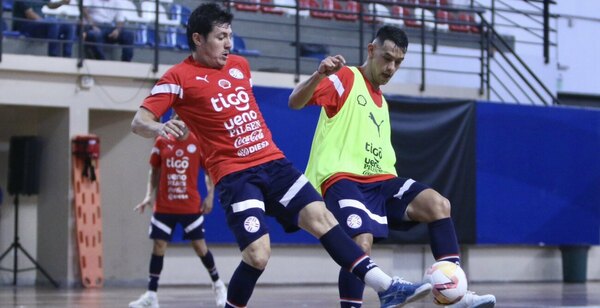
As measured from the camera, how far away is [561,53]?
69.7 ft

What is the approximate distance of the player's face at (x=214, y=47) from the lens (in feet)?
23.1

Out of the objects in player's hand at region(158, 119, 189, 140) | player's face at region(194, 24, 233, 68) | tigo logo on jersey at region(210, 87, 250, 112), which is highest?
player's face at region(194, 24, 233, 68)

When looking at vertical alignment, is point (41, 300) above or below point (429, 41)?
below

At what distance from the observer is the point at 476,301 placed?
7.01 metres

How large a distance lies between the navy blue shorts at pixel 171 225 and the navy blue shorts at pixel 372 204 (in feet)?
14.8

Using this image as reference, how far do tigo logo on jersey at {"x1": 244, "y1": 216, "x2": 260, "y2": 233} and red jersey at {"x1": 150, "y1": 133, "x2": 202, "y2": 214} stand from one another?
5.27 m

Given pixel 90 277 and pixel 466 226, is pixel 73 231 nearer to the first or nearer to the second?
pixel 90 277

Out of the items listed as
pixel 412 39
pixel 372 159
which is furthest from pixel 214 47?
pixel 412 39

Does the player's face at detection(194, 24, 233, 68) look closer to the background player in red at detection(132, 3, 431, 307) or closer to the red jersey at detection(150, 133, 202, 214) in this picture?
the background player in red at detection(132, 3, 431, 307)

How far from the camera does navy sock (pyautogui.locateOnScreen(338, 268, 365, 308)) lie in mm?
7445

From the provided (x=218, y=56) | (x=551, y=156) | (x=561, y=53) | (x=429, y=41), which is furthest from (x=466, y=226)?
(x=218, y=56)

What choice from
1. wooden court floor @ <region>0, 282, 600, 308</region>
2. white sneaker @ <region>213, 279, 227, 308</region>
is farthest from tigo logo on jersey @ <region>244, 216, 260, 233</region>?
white sneaker @ <region>213, 279, 227, 308</region>

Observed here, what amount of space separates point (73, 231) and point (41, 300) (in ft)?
11.2

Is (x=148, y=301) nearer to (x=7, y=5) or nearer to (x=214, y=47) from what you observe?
(x=214, y=47)
